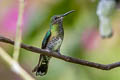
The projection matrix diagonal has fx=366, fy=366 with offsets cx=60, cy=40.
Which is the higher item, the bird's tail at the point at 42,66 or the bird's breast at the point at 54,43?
the bird's breast at the point at 54,43

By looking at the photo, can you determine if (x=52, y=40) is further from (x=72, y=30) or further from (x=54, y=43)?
(x=72, y=30)

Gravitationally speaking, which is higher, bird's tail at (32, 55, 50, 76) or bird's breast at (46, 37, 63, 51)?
bird's breast at (46, 37, 63, 51)

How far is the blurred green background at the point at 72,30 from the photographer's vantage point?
2.18 metres

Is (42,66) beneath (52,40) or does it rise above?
beneath

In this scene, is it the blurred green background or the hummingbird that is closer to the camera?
the blurred green background

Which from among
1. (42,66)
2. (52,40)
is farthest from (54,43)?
(42,66)

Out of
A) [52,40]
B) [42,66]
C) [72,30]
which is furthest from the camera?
[52,40]

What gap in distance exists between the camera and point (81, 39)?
2.43 metres

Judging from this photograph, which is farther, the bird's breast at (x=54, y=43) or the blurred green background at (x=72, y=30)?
the bird's breast at (x=54, y=43)

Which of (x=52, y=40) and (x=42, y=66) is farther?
(x=52, y=40)

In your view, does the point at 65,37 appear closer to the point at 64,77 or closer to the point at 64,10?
the point at 64,10

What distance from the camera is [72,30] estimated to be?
7.64 feet

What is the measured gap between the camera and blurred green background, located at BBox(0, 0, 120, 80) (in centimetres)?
218

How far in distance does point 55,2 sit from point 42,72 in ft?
1.66
